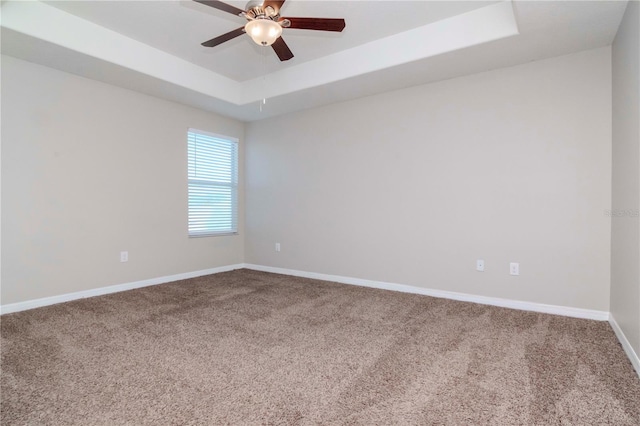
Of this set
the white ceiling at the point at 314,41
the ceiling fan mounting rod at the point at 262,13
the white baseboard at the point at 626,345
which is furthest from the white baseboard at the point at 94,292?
the white baseboard at the point at 626,345

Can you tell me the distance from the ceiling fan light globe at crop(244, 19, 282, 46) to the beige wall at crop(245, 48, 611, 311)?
1880 millimetres

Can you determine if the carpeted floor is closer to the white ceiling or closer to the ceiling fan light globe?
the ceiling fan light globe

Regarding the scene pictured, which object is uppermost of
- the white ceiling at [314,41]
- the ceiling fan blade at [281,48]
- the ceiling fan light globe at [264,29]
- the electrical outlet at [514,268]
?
the white ceiling at [314,41]

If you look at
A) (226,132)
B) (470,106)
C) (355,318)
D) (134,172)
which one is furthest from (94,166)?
(470,106)

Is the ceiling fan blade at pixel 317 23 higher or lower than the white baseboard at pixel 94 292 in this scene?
higher

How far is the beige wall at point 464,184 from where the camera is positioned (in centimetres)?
268

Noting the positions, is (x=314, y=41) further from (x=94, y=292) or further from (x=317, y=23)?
(x=94, y=292)

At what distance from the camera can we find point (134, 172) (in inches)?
146

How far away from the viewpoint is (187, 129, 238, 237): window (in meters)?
4.36

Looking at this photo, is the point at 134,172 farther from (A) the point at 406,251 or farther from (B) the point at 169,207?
(A) the point at 406,251

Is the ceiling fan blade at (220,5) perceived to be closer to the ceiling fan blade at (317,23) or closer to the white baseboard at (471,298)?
the ceiling fan blade at (317,23)

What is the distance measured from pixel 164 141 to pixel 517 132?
385 cm

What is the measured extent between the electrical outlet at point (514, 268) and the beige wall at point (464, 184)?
4cm

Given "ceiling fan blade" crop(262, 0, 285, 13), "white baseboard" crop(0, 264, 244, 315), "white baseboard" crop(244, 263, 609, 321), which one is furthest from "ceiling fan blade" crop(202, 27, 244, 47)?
"white baseboard" crop(244, 263, 609, 321)
